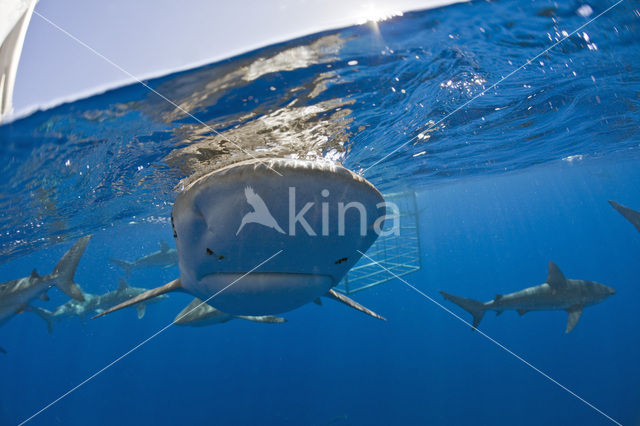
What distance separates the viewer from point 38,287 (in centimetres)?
778

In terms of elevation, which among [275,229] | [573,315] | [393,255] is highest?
[275,229]

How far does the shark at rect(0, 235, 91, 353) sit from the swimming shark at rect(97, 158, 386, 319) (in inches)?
293

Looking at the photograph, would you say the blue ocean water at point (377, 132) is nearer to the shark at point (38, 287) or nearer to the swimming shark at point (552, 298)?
the shark at point (38, 287)

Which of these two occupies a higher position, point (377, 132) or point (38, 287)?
point (377, 132)

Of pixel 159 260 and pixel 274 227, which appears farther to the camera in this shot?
pixel 159 260

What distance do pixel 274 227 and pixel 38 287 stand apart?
979cm

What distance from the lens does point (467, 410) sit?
58.2 feet

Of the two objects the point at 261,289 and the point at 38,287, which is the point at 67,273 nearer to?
the point at 38,287

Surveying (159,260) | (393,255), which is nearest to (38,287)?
(159,260)

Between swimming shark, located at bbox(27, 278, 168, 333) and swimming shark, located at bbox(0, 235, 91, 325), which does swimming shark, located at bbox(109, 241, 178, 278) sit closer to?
swimming shark, located at bbox(27, 278, 168, 333)

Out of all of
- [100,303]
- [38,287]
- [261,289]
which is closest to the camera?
[261,289]

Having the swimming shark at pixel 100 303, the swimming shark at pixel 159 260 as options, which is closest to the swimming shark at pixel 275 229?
the swimming shark at pixel 100 303

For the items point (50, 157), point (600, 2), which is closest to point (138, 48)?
point (50, 157)

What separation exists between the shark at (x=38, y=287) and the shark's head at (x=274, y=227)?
24.5 ft
